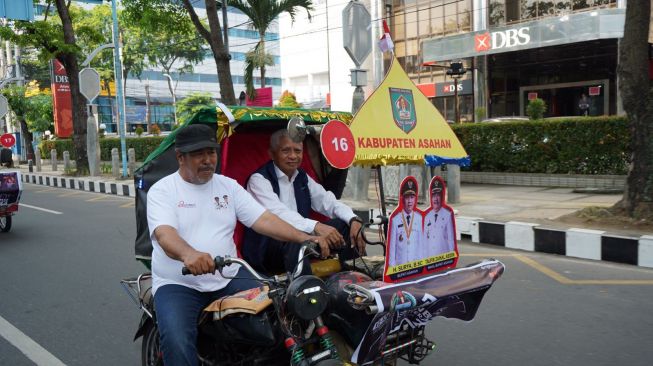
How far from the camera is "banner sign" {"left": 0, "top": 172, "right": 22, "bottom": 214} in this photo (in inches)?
342

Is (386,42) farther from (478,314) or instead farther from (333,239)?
(478,314)

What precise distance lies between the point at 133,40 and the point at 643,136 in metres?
41.9

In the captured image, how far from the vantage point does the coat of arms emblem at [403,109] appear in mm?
3312

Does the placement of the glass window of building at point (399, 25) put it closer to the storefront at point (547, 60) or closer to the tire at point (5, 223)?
the storefront at point (547, 60)

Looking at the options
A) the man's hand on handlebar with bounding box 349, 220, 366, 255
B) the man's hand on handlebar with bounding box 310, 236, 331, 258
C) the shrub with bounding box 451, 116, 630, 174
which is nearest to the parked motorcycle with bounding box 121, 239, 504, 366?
the man's hand on handlebar with bounding box 310, 236, 331, 258

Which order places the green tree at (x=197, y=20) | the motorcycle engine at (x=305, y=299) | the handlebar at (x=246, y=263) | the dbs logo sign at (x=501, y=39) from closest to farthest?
1. the motorcycle engine at (x=305, y=299)
2. the handlebar at (x=246, y=263)
3. the green tree at (x=197, y=20)
4. the dbs logo sign at (x=501, y=39)

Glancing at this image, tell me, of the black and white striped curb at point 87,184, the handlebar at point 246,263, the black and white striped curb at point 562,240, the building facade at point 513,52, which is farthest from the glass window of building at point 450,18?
the handlebar at point 246,263

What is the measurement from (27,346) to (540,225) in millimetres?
5804

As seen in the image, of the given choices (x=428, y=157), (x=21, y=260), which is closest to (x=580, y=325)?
(x=428, y=157)

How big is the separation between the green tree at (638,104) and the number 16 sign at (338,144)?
550cm

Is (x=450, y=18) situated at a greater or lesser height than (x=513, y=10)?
greater

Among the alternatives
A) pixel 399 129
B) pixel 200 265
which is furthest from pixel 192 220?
pixel 399 129

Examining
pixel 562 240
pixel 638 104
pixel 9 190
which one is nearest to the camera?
pixel 562 240

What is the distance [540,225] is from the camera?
735 centimetres
